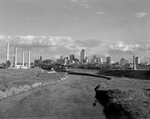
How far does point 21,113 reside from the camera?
27609mm

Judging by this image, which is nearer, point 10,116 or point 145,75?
point 10,116

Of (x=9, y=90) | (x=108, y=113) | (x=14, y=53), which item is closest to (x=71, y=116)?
(x=108, y=113)

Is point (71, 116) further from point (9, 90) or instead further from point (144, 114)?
point (9, 90)

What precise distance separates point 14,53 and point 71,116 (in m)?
141

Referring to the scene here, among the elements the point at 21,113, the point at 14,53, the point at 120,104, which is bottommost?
the point at 21,113

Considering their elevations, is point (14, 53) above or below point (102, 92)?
above

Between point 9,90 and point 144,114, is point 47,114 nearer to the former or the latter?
point 144,114

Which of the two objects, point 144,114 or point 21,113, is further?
point 21,113

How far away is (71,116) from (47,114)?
3407mm

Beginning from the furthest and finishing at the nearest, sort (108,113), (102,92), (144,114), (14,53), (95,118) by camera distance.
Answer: (14,53)
(102,92)
(108,113)
(95,118)
(144,114)

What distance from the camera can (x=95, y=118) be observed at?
25188 mm

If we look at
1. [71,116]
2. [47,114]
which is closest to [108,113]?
[71,116]

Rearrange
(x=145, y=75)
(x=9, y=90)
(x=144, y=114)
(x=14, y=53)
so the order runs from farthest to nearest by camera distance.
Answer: (x=14, y=53), (x=145, y=75), (x=9, y=90), (x=144, y=114)

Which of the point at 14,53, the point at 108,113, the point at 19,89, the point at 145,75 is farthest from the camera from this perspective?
the point at 14,53
